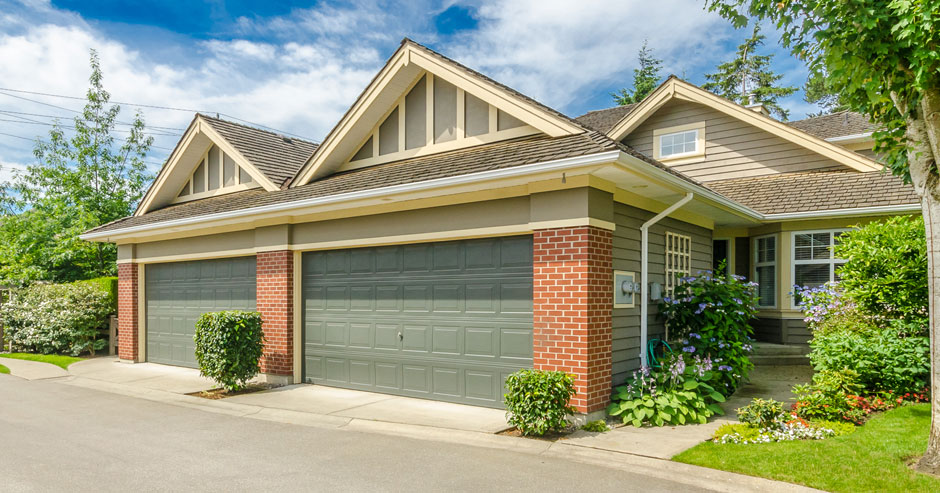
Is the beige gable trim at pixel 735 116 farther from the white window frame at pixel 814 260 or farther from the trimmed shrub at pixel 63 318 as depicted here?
the trimmed shrub at pixel 63 318

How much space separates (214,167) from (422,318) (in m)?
7.76

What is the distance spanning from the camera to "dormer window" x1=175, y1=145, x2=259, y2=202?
13.4 metres

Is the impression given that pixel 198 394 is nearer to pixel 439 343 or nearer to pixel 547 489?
pixel 439 343

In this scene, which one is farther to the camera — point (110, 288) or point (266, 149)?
point (110, 288)

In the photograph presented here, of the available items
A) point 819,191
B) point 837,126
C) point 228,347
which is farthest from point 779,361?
point 228,347

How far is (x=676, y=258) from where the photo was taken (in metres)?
9.73

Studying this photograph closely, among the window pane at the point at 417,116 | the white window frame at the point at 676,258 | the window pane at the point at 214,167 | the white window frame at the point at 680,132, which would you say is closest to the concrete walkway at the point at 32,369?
the window pane at the point at 214,167

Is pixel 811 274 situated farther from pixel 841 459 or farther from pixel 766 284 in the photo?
pixel 841 459

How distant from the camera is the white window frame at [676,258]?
9.39 m

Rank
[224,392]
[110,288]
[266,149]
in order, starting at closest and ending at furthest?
[224,392], [266,149], [110,288]

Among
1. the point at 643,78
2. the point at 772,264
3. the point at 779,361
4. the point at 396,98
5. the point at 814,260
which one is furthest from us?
the point at 643,78

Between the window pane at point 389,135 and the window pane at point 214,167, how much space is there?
5.30 m

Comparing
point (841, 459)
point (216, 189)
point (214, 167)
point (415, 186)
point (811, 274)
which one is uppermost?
point (214, 167)

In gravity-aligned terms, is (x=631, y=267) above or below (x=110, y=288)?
above
